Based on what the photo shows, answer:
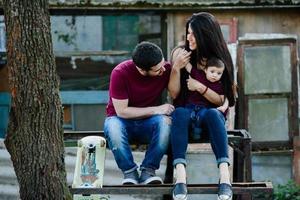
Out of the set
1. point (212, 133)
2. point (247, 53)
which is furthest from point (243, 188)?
point (247, 53)

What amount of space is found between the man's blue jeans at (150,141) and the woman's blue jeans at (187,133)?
12 centimetres

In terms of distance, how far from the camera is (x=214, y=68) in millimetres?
4734

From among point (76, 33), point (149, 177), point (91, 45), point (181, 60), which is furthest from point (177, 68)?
point (91, 45)

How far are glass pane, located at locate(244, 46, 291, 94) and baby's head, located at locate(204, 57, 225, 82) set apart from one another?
128 inches

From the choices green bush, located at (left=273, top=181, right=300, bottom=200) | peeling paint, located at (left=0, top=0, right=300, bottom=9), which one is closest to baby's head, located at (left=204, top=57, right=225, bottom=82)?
green bush, located at (left=273, top=181, right=300, bottom=200)

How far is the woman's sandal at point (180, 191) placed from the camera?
14.1ft

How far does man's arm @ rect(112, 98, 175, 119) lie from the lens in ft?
15.7

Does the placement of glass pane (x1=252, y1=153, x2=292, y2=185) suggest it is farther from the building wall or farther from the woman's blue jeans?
the woman's blue jeans

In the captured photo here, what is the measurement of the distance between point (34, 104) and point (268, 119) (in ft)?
14.2

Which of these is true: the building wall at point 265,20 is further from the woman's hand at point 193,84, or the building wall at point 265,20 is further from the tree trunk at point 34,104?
the tree trunk at point 34,104

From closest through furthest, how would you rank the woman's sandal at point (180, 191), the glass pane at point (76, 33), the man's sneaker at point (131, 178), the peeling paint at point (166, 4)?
the woman's sandal at point (180, 191) < the man's sneaker at point (131, 178) < the peeling paint at point (166, 4) < the glass pane at point (76, 33)

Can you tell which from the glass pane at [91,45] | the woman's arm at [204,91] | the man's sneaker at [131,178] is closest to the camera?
the man's sneaker at [131,178]

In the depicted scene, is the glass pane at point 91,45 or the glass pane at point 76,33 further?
the glass pane at point 76,33

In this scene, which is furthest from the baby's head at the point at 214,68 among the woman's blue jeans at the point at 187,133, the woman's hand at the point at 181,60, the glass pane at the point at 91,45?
the glass pane at the point at 91,45
